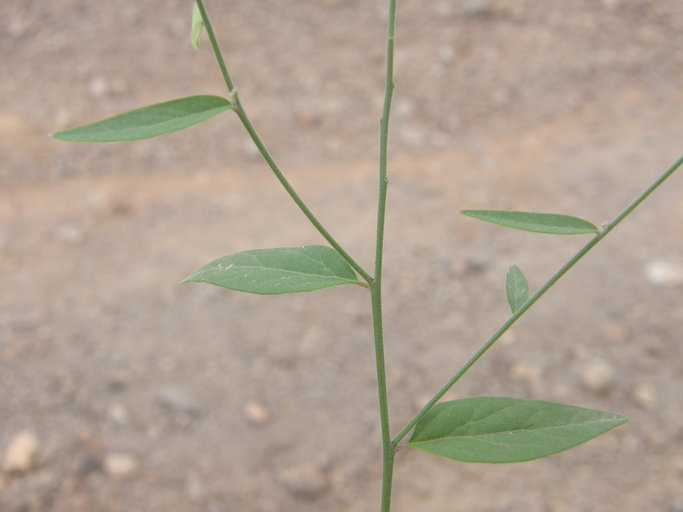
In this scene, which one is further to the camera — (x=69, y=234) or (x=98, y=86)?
(x=98, y=86)

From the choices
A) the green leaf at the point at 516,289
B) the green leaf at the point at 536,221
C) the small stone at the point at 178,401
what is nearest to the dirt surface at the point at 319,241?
the small stone at the point at 178,401

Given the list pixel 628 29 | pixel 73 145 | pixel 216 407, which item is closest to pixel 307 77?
pixel 73 145

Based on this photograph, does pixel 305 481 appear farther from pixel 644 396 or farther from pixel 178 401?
pixel 644 396

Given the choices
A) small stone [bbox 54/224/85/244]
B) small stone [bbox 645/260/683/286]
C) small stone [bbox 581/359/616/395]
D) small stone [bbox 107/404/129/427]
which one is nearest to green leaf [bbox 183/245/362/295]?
small stone [bbox 107/404/129/427]

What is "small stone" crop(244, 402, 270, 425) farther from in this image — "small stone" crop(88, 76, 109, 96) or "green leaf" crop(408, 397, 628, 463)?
"small stone" crop(88, 76, 109, 96)

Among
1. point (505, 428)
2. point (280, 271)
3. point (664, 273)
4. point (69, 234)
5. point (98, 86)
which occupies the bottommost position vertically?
point (69, 234)

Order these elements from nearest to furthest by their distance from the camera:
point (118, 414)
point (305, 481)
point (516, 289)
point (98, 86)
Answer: point (516, 289)
point (305, 481)
point (118, 414)
point (98, 86)

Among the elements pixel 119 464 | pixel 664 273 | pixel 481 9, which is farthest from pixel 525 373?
pixel 481 9
